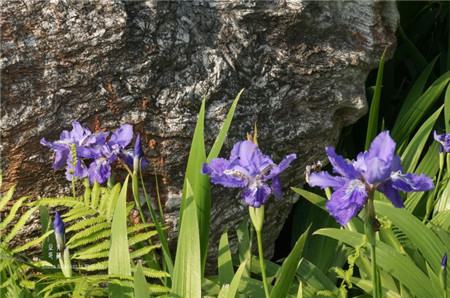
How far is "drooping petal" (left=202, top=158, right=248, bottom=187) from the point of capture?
1.99m

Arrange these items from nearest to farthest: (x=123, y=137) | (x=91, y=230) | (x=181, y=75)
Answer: (x=91, y=230), (x=123, y=137), (x=181, y=75)

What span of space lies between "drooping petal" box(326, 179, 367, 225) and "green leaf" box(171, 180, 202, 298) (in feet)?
1.71

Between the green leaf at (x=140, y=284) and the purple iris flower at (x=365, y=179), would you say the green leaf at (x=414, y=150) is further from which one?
the green leaf at (x=140, y=284)

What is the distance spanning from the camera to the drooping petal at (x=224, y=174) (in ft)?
6.53

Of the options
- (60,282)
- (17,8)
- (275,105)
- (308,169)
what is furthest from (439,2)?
(60,282)

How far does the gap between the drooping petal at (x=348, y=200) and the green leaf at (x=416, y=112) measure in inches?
62.5

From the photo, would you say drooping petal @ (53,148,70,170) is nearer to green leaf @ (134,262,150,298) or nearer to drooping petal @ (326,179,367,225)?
green leaf @ (134,262,150,298)

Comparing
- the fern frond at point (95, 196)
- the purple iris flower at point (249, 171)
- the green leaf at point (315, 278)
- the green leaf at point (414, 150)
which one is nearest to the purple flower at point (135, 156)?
the fern frond at point (95, 196)

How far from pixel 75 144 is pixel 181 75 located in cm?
54

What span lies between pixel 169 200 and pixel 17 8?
0.84 m

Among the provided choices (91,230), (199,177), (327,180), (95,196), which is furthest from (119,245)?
(327,180)

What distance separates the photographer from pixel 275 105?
9.37 feet

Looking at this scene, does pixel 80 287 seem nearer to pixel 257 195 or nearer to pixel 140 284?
pixel 140 284

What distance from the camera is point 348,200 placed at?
1.72 m
